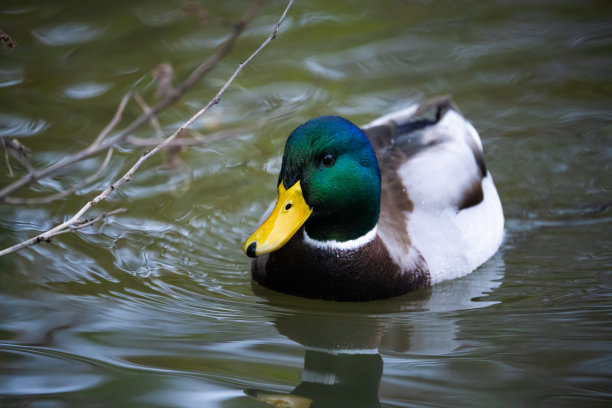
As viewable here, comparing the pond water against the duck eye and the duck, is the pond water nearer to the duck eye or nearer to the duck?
the duck

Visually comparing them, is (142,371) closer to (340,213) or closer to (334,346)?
(334,346)

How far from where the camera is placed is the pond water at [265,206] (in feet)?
12.6

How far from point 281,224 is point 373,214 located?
2.45ft

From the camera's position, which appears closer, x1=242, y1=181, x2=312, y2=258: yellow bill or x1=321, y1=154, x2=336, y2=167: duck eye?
x1=242, y1=181, x2=312, y2=258: yellow bill

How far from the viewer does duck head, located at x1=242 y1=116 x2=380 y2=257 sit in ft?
13.6

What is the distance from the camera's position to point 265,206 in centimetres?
618

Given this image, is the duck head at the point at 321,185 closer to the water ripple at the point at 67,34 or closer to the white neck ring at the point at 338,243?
the white neck ring at the point at 338,243

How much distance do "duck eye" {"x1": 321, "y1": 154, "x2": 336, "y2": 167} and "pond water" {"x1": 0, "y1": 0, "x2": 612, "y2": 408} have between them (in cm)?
75

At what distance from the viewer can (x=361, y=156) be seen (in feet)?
14.6

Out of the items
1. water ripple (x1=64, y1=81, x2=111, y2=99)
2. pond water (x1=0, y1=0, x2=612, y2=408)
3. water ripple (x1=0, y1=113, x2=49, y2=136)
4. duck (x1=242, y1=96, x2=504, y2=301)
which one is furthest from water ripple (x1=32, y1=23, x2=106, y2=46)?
duck (x1=242, y1=96, x2=504, y2=301)

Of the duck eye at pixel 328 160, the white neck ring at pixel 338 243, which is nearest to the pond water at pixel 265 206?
the white neck ring at pixel 338 243

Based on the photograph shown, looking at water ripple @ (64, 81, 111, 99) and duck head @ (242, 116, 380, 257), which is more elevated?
water ripple @ (64, 81, 111, 99)

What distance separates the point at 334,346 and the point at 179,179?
249cm

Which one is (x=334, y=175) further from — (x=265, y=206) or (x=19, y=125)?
(x=19, y=125)
